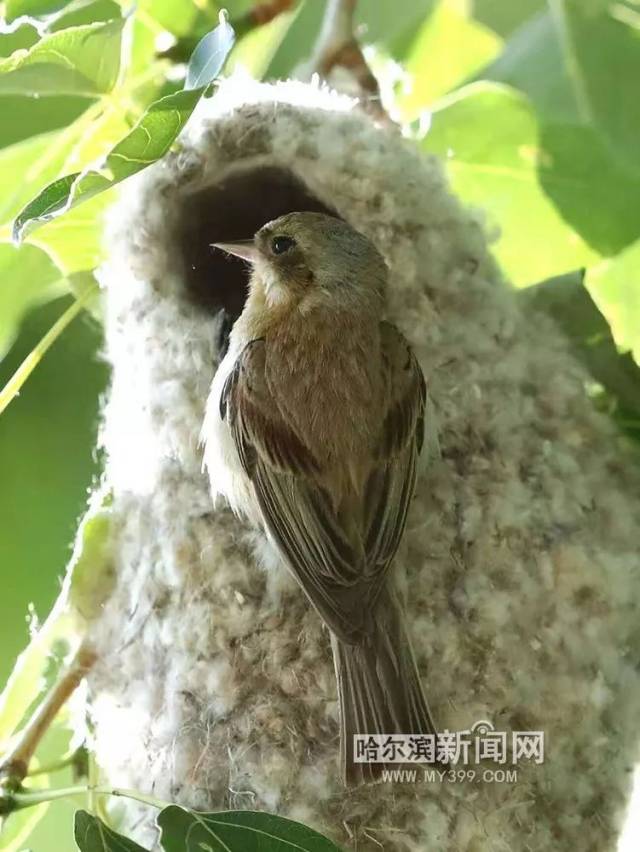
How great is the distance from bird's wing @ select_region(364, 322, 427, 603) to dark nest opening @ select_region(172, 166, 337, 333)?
0.33 metres

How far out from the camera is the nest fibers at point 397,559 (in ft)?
4.11

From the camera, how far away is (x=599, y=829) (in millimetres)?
1315

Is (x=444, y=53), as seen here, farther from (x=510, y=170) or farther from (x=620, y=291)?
(x=620, y=291)

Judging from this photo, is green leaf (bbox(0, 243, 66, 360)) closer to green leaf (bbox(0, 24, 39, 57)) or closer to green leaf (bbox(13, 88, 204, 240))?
green leaf (bbox(0, 24, 39, 57))

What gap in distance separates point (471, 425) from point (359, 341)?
175 millimetres

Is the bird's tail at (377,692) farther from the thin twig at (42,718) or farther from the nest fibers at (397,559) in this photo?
the thin twig at (42,718)

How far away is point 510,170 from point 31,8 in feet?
2.28

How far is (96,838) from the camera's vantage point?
3.97 feet

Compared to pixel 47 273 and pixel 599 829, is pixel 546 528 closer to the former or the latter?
pixel 599 829

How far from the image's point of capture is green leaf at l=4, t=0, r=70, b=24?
1.49 metres

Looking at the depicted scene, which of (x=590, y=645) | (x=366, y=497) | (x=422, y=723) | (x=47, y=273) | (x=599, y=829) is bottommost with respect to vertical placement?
(x=599, y=829)

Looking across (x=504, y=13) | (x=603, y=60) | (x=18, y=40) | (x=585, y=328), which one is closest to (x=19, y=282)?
(x=18, y=40)

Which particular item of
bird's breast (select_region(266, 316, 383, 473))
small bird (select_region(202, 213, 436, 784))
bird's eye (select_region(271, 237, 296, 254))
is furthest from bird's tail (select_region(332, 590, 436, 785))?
bird's eye (select_region(271, 237, 296, 254))

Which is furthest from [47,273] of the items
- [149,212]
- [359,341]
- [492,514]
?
[492,514]
